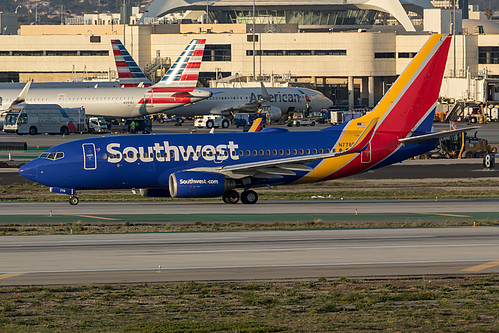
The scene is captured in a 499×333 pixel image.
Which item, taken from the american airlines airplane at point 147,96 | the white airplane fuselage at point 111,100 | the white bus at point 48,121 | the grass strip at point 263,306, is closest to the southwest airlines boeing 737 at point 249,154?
the grass strip at point 263,306

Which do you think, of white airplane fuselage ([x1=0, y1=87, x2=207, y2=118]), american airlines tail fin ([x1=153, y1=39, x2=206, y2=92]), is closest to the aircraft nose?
american airlines tail fin ([x1=153, y1=39, x2=206, y2=92])

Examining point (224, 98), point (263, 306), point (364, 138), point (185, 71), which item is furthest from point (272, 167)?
point (224, 98)

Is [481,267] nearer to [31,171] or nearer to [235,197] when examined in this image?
[235,197]

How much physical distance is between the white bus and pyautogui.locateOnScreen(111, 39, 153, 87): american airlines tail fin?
2354 centimetres

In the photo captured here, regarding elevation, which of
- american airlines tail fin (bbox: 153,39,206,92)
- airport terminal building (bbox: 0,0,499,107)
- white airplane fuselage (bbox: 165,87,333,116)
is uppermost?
airport terminal building (bbox: 0,0,499,107)

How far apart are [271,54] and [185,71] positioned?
226ft

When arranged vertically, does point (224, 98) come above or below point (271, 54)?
below

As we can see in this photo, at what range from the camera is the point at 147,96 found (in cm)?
11388

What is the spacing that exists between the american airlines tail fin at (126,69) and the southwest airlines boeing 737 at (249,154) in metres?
81.5

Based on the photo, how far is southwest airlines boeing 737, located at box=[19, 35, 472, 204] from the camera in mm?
46562

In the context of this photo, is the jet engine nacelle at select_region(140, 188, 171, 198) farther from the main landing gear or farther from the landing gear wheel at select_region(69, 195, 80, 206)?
the landing gear wheel at select_region(69, 195, 80, 206)

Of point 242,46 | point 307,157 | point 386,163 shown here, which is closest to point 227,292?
point 307,157

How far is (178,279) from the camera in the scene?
27938 mm

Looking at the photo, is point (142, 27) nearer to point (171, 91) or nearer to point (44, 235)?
point (171, 91)
